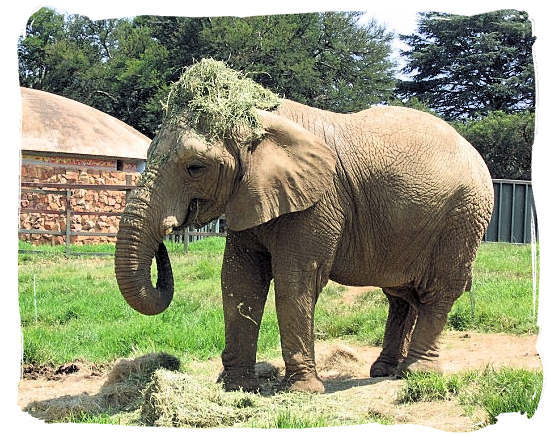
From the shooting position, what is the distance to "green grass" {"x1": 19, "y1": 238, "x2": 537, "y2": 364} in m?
7.16

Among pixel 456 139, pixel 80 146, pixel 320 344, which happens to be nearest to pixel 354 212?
pixel 456 139

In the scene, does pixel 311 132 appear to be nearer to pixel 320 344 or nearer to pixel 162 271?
pixel 162 271

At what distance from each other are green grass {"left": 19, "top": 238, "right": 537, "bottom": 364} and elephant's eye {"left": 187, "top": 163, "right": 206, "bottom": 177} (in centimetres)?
224

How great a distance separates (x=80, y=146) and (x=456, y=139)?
41.3 feet

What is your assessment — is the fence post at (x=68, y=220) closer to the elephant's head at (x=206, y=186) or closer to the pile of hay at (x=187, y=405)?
the elephant's head at (x=206, y=186)

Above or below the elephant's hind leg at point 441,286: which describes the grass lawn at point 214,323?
below

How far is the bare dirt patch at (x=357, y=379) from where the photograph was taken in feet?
16.0

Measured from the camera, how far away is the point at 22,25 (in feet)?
16.0

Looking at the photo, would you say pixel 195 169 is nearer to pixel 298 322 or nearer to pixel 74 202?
pixel 298 322

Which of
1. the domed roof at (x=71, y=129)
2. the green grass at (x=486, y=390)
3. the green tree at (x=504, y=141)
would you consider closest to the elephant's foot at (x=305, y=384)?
the green grass at (x=486, y=390)

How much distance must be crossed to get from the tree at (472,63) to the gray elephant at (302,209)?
0.77 metres

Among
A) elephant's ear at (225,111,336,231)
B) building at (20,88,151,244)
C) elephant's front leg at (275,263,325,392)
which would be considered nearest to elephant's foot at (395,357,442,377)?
elephant's front leg at (275,263,325,392)

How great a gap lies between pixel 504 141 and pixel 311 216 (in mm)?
2551

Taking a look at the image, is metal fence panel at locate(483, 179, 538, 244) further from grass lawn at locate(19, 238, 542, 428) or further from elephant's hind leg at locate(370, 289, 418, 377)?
elephant's hind leg at locate(370, 289, 418, 377)
